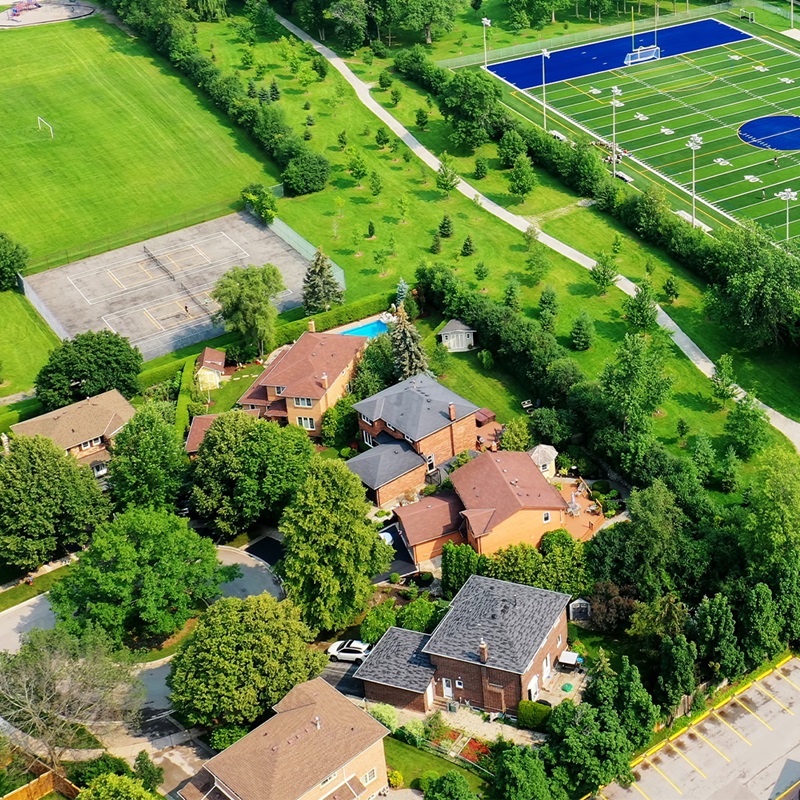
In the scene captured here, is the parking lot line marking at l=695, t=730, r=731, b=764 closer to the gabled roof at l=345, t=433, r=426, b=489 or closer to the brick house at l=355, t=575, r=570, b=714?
the brick house at l=355, t=575, r=570, b=714

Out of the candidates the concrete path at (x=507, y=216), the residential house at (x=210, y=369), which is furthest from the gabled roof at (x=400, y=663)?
the concrete path at (x=507, y=216)

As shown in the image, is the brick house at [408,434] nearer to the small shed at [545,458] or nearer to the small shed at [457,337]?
the small shed at [545,458]

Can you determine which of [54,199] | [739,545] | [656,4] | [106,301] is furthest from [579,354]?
[656,4]

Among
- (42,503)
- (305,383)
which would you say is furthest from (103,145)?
(42,503)


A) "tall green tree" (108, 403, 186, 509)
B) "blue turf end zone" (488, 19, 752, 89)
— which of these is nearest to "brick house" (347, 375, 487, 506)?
"tall green tree" (108, 403, 186, 509)

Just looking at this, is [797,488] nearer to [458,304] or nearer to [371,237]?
[458,304]

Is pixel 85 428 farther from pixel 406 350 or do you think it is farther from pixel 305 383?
pixel 406 350
